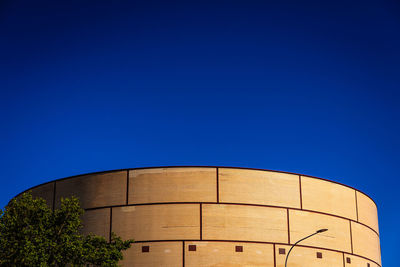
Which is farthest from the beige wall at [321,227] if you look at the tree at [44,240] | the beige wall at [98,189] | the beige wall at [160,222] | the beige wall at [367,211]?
the tree at [44,240]

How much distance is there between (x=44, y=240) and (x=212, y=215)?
Result: 12.9 meters

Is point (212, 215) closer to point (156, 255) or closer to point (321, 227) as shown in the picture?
point (156, 255)

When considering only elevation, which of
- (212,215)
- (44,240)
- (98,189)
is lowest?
(44,240)

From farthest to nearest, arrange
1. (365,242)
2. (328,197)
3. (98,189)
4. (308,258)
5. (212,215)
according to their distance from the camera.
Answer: (365,242) < (328,197) < (98,189) < (308,258) < (212,215)

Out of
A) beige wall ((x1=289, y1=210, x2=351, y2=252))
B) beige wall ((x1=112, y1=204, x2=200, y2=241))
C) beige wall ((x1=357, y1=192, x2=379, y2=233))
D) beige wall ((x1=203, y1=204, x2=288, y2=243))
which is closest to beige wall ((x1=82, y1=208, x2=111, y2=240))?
beige wall ((x1=112, y1=204, x2=200, y2=241))

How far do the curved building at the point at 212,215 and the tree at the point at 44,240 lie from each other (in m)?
7.82

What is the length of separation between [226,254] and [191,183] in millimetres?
5318

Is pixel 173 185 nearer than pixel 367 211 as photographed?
Yes

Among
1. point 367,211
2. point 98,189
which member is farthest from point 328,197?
point 98,189

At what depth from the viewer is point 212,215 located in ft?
131

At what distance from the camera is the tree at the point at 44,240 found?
97.1 feet

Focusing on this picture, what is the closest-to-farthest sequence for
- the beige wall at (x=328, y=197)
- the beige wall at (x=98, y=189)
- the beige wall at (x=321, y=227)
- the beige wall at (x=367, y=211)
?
the beige wall at (x=98, y=189), the beige wall at (x=321, y=227), the beige wall at (x=328, y=197), the beige wall at (x=367, y=211)

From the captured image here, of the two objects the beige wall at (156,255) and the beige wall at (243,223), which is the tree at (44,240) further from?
the beige wall at (243,223)

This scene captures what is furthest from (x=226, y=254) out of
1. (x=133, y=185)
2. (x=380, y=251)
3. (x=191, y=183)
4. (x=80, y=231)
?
(x=380, y=251)
